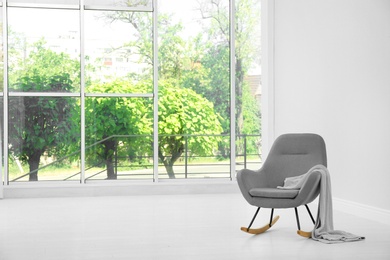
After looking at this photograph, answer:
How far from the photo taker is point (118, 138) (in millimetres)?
9305

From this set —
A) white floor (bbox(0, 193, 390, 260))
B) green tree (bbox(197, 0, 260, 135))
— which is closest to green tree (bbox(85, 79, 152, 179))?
green tree (bbox(197, 0, 260, 135))

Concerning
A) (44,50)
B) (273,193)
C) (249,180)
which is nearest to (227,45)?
(44,50)

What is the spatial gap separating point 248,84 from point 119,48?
6.95ft

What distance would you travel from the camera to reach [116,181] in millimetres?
9336

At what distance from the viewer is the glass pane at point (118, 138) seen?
924 cm

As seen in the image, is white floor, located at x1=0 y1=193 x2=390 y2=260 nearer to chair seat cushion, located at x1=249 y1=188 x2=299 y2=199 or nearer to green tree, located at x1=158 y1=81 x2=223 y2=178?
chair seat cushion, located at x1=249 y1=188 x2=299 y2=199

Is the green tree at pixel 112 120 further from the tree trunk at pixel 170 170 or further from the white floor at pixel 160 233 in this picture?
the white floor at pixel 160 233

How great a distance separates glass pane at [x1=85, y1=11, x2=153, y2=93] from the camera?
9.25 meters

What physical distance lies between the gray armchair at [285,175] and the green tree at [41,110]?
4111 mm

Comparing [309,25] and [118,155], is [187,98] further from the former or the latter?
[309,25]

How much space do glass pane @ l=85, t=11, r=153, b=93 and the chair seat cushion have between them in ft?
13.8

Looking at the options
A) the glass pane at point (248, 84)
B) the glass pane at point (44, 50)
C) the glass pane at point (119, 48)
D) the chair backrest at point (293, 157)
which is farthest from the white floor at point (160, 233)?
the glass pane at point (119, 48)

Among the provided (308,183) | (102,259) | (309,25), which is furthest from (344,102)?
(102,259)

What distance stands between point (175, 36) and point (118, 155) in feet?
6.76
